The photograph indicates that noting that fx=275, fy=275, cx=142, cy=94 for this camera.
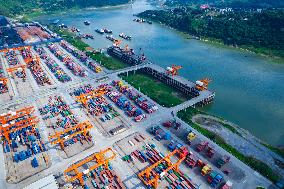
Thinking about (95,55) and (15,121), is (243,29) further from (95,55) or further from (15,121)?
(15,121)

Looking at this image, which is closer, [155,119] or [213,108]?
[155,119]

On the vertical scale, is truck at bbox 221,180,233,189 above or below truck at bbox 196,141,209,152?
below

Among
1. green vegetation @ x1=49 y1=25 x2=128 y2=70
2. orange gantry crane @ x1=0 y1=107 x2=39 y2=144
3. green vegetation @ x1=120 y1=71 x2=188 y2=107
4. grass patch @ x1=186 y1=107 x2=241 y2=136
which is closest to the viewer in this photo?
orange gantry crane @ x1=0 y1=107 x2=39 y2=144

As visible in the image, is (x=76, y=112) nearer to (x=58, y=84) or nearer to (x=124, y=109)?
(x=124, y=109)

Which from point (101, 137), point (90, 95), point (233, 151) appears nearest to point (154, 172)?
point (101, 137)

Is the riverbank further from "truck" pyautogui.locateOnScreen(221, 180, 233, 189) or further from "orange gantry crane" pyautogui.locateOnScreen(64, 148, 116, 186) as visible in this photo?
"orange gantry crane" pyautogui.locateOnScreen(64, 148, 116, 186)

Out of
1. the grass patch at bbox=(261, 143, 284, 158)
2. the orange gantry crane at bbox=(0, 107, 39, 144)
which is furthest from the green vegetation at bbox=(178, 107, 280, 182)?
the orange gantry crane at bbox=(0, 107, 39, 144)

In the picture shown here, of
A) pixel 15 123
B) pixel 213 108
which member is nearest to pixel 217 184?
pixel 213 108
